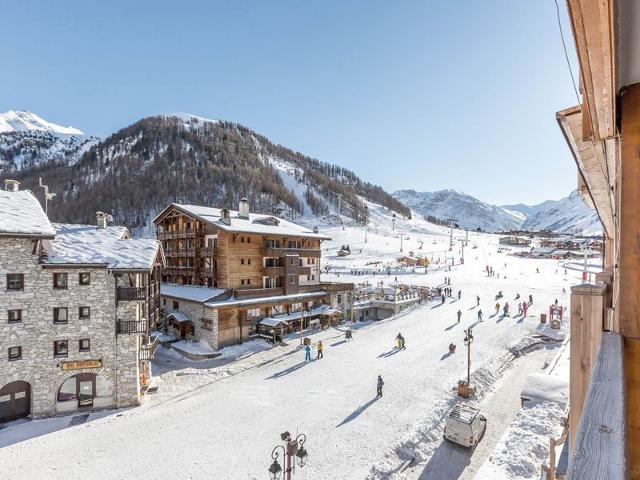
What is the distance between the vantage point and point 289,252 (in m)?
32.0

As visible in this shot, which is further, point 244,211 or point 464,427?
point 244,211

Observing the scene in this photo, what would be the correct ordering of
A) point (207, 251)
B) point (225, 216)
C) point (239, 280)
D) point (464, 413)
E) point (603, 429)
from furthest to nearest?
point (225, 216) < point (207, 251) < point (239, 280) < point (464, 413) < point (603, 429)

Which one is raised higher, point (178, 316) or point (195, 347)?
point (178, 316)

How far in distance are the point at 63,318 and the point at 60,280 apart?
1796mm

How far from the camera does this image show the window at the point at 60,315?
15.8 m

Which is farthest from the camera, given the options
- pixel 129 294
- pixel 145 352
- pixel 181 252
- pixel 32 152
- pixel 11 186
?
pixel 32 152

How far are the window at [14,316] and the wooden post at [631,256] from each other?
2033 cm

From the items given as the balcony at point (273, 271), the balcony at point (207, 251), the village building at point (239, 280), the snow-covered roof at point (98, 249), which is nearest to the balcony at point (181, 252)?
the village building at point (239, 280)

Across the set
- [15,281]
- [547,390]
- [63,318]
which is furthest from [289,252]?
[547,390]

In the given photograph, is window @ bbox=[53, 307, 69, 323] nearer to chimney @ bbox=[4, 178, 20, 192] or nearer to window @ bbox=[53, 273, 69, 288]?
window @ bbox=[53, 273, 69, 288]

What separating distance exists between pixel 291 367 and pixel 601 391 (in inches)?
851

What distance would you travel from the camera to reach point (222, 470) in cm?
1173

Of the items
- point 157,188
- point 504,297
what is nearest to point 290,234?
point 504,297

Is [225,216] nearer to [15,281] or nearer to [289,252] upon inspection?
[289,252]
